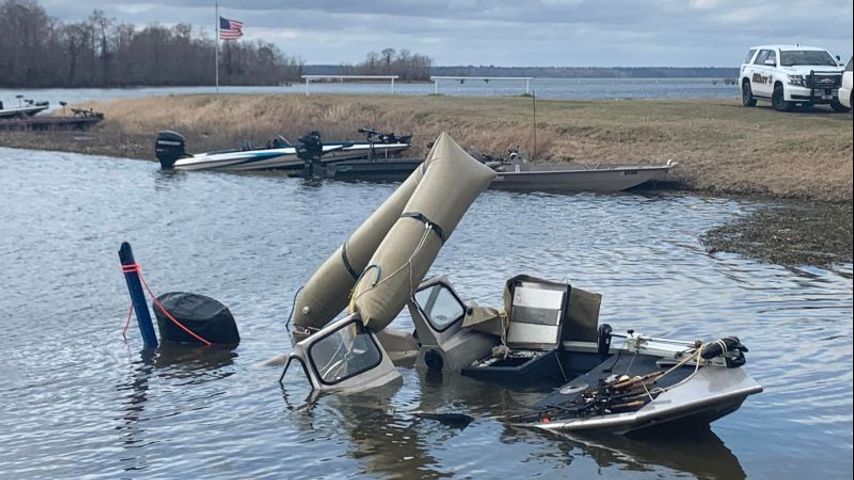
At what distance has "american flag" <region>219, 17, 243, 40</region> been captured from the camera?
2363 inches

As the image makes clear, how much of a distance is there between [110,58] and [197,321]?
11513 cm

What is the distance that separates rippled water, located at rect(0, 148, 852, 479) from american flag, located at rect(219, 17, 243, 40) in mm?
31689

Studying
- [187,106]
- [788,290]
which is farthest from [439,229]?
[187,106]

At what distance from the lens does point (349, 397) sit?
13.1 m

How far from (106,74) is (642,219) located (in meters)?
104

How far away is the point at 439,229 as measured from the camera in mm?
13852

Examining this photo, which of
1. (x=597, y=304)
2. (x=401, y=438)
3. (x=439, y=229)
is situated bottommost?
(x=401, y=438)

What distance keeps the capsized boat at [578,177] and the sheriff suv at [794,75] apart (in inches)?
266

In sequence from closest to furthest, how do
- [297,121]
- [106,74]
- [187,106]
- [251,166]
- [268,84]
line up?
[251,166] < [297,121] < [187,106] < [268,84] < [106,74]

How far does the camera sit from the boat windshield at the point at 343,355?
13102mm

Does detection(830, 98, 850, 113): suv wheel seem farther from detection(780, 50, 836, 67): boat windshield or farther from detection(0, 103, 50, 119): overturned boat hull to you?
detection(0, 103, 50, 119): overturned boat hull

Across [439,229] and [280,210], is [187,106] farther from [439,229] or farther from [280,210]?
[439,229]

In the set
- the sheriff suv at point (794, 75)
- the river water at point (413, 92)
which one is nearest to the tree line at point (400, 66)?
the river water at point (413, 92)

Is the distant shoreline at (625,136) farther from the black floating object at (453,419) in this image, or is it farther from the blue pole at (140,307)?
the blue pole at (140,307)
